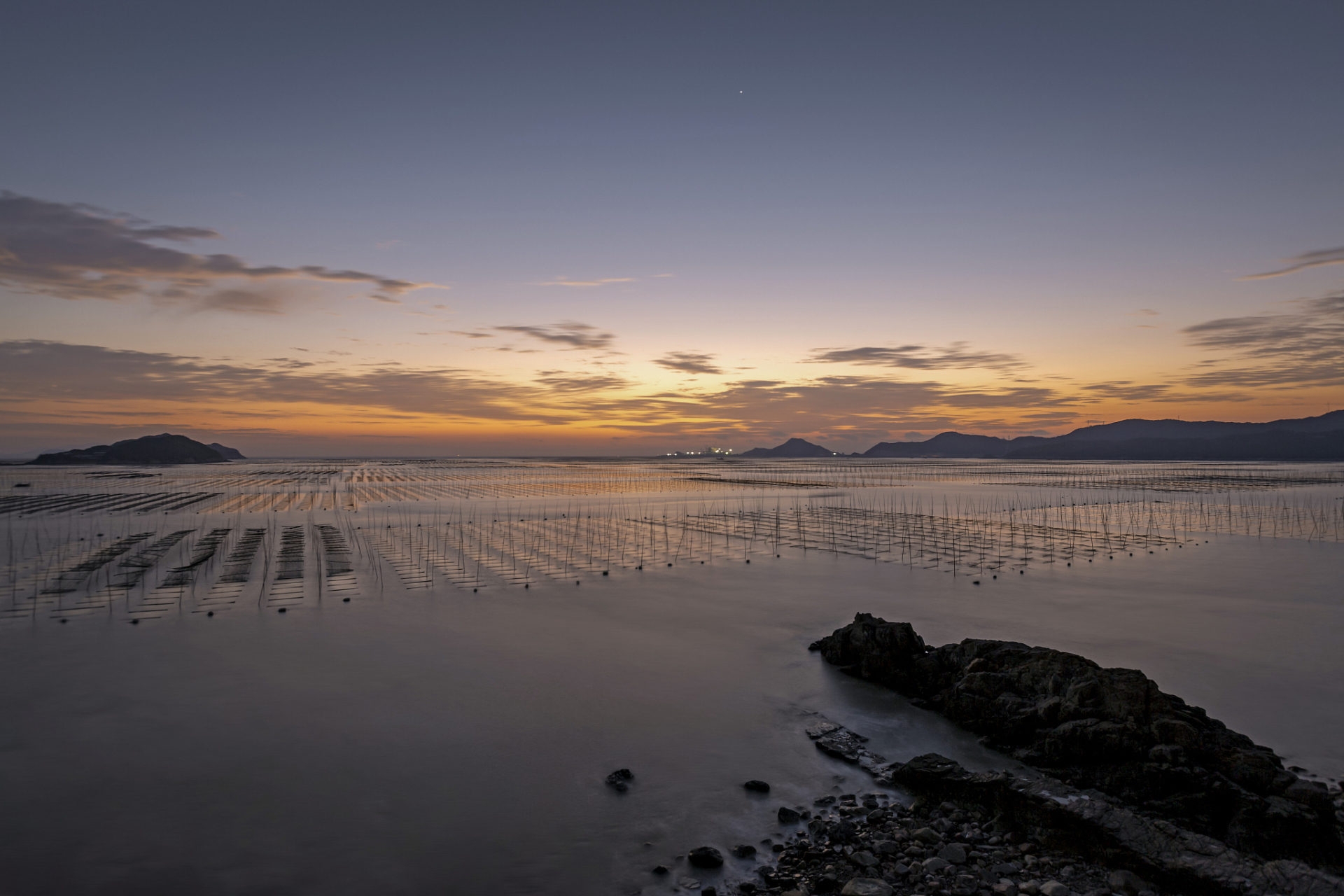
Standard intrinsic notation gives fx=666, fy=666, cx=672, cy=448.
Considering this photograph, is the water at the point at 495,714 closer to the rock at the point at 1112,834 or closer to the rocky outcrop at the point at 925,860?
the rocky outcrop at the point at 925,860

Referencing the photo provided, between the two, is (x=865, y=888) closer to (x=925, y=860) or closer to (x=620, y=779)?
(x=925, y=860)

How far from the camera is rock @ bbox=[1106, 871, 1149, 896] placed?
21.9 ft

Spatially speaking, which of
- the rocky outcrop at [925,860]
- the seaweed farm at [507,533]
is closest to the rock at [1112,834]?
the rocky outcrop at [925,860]

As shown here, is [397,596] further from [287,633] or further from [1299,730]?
[1299,730]

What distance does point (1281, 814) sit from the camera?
7.23 m

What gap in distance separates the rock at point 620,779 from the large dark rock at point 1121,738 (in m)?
5.62

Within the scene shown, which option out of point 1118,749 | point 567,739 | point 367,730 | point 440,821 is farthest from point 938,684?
point 367,730

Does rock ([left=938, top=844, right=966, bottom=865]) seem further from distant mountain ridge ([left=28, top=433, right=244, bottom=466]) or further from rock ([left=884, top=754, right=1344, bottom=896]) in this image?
distant mountain ridge ([left=28, top=433, right=244, bottom=466])

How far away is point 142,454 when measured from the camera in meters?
180

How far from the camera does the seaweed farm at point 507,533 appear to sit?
21.9 meters

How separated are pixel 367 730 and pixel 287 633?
22.4 ft

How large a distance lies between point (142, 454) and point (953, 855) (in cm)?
22681

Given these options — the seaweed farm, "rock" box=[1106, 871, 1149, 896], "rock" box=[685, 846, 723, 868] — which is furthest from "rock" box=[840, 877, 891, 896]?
the seaweed farm

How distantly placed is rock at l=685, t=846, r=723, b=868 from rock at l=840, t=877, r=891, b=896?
141 cm
